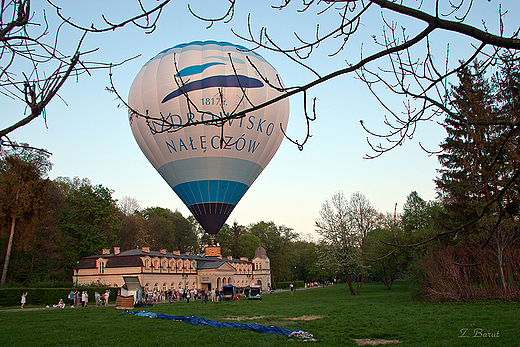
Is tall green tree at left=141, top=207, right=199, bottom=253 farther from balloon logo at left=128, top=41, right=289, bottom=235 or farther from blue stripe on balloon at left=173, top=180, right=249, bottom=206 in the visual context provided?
balloon logo at left=128, top=41, right=289, bottom=235

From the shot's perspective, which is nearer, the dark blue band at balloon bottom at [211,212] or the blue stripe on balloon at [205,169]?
the blue stripe on balloon at [205,169]

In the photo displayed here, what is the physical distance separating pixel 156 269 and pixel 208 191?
1747 cm

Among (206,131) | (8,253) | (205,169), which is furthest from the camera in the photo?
(8,253)

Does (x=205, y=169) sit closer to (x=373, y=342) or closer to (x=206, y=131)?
(x=206, y=131)

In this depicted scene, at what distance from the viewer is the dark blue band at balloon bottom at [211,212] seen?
91.9ft

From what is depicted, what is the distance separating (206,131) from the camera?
1014 inches

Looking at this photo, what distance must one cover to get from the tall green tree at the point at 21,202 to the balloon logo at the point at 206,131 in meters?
12.5

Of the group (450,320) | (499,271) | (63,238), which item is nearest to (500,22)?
(450,320)

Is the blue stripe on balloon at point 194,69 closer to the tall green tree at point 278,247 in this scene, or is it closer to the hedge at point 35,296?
the hedge at point 35,296

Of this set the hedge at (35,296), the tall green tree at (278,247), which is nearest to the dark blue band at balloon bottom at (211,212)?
the hedge at (35,296)

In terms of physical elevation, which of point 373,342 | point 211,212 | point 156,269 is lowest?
point 373,342

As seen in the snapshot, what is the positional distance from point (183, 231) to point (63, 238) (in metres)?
37.4

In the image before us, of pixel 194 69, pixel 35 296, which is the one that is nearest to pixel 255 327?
pixel 194 69

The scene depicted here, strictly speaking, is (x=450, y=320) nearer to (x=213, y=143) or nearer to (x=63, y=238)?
(x=213, y=143)
